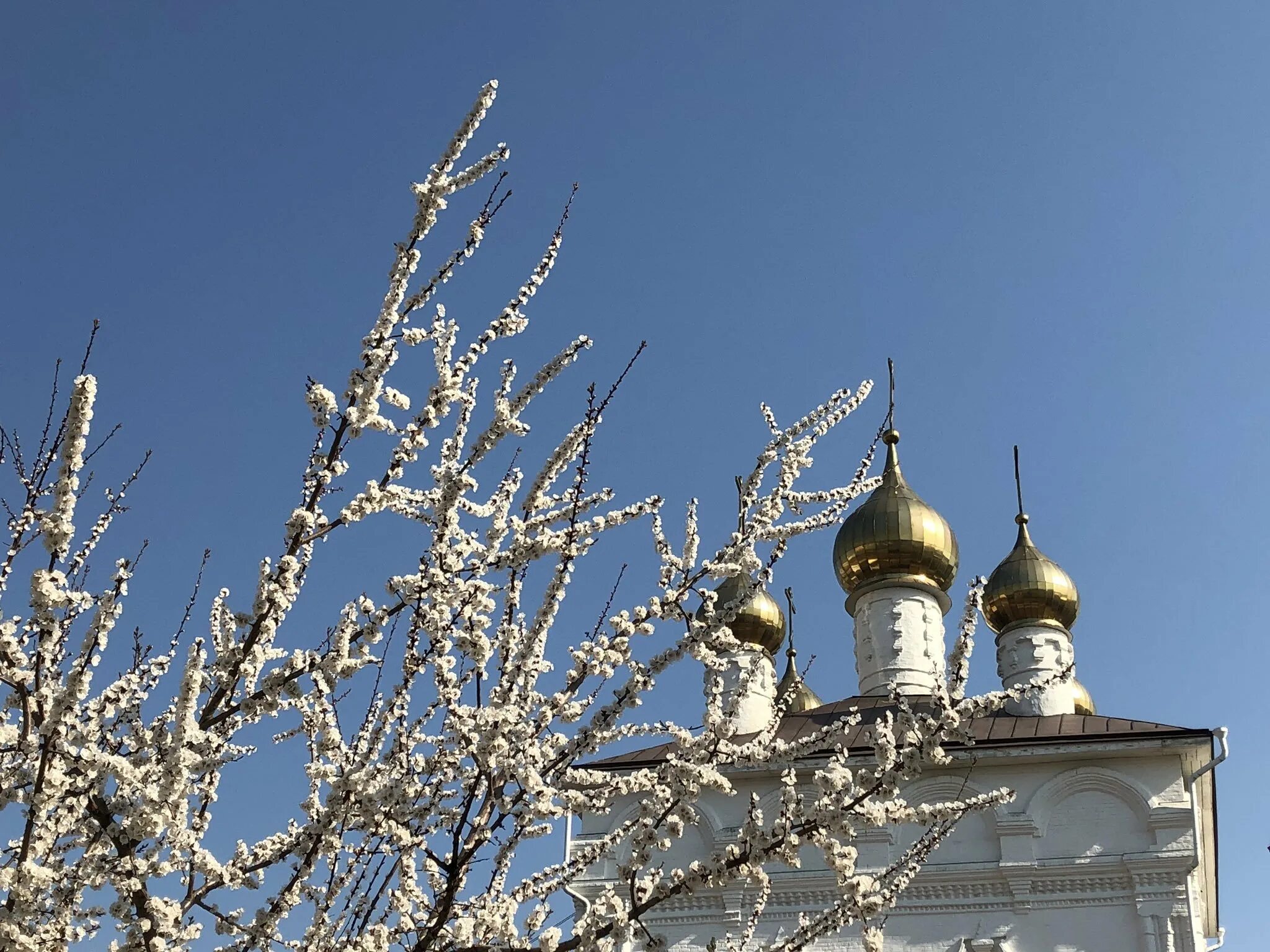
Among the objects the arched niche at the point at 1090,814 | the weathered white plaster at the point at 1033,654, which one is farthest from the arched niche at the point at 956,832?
the weathered white plaster at the point at 1033,654

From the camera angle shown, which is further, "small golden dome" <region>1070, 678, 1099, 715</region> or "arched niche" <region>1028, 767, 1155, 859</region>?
"small golden dome" <region>1070, 678, 1099, 715</region>

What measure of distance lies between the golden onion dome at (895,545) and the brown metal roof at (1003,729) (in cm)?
207

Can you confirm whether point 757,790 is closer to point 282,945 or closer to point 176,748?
point 282,945

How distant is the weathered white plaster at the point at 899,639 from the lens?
14859 mm

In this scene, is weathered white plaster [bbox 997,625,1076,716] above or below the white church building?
above

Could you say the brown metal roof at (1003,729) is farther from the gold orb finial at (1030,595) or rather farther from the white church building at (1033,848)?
the gold orb finial at (1030,595)

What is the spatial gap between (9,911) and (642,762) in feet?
30.9

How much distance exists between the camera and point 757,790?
12711 millimetres

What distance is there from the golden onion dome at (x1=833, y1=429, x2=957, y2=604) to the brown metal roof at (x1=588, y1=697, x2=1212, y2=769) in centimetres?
207

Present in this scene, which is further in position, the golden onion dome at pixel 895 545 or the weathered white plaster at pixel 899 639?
the golden onion dome at pixel 895 545

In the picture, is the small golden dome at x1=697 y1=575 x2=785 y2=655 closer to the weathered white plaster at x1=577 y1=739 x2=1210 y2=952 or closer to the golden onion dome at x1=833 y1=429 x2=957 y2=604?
the golden onion dome at x1=833 y1=429 x2=957 y2=604

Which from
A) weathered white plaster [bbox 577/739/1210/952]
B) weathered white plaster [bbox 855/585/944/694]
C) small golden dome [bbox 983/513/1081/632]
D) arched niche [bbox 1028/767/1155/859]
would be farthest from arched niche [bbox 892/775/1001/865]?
small golden dome [bbox 983/513/1081/632]

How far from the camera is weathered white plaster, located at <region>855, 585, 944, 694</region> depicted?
48.8 ft

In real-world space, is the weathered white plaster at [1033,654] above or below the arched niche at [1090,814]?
above
